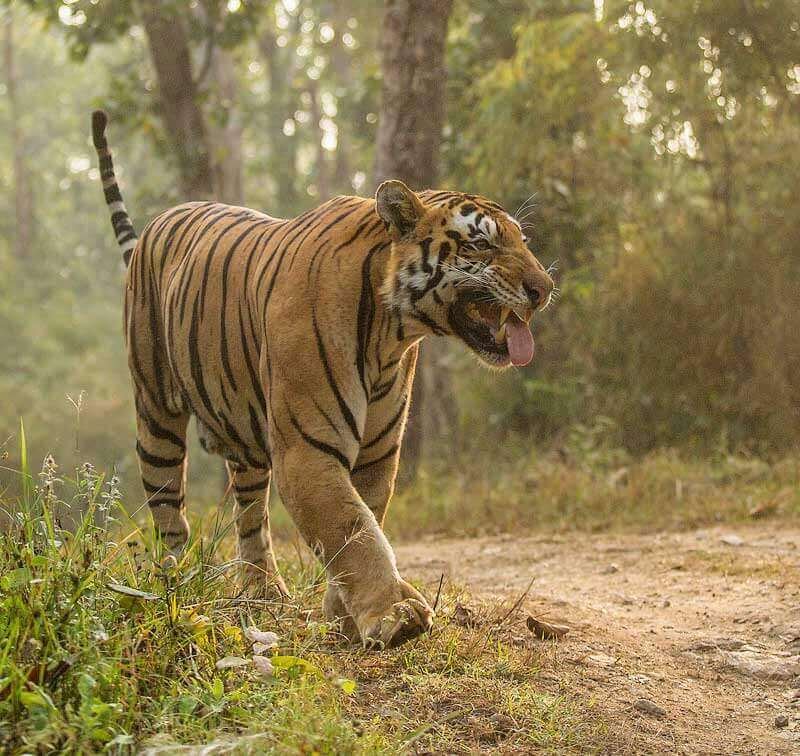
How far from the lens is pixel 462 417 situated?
11445 millimetres

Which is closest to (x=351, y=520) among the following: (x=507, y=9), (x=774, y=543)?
(x=774, y=543)

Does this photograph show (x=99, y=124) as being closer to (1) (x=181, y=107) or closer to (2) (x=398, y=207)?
(2) (x=398, y=207)

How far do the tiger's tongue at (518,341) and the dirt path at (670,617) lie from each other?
1.00 meters

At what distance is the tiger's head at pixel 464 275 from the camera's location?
3.72 metres

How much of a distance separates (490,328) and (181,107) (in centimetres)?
729

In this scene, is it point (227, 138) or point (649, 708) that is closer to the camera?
point (649, 708)

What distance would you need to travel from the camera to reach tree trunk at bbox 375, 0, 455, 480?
8430 millimetres

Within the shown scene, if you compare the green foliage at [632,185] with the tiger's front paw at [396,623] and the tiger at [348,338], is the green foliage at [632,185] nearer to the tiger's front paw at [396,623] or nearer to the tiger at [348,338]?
the tiger at [348,338]

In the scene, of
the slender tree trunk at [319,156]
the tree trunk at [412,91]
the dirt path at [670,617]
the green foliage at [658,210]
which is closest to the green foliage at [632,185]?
the green foliage at [658,210]

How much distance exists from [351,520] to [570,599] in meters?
1.88

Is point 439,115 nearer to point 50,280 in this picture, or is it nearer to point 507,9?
point 507,9

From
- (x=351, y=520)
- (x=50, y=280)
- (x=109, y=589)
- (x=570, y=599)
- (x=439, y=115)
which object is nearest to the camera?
(x=109, y=589)

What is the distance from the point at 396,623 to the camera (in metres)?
3.40

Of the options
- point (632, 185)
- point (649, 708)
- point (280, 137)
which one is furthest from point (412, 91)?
point (280, 137)
